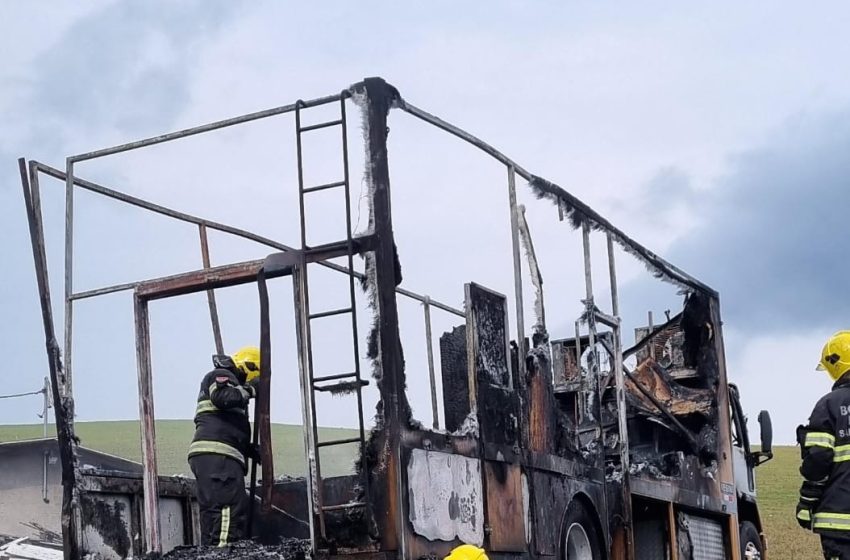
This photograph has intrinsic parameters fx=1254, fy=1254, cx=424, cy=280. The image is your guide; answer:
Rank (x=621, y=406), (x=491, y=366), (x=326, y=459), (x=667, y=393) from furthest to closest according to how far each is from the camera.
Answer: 1. (x=667, y=393)
2. (x=621, y=406)
3. (x=491, y=366)
4. (x=326, y=459)

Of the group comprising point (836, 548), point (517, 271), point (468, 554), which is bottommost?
point (836, 548)

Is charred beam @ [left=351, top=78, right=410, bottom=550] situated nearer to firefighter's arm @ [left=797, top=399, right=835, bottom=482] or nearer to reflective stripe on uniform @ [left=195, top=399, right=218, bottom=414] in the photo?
reflective stripe on uniform @ [left=195, top=399, right=218, bottom=414]

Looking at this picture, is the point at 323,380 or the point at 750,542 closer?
the point at 323,380

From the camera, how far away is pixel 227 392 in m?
8.52

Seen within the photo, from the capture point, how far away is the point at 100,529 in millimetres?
8695

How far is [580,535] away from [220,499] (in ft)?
9.18

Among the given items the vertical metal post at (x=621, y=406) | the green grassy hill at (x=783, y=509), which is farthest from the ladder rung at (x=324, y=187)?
the green grassy hill at (x=783, y=509)

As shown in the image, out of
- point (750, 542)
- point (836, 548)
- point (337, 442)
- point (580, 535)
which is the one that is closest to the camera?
point (337, 442)

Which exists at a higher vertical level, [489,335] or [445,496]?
[489,335]

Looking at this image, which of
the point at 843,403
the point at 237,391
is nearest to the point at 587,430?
the point at 843,403

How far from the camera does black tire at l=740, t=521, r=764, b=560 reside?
13.1m

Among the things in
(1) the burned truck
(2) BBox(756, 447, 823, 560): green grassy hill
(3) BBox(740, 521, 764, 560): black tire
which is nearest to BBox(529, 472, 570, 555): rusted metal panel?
(1) the burned truck

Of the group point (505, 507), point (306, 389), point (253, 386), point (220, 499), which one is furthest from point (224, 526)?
point (505, 507)

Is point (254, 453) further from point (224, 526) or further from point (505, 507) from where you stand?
point (505, 507)
